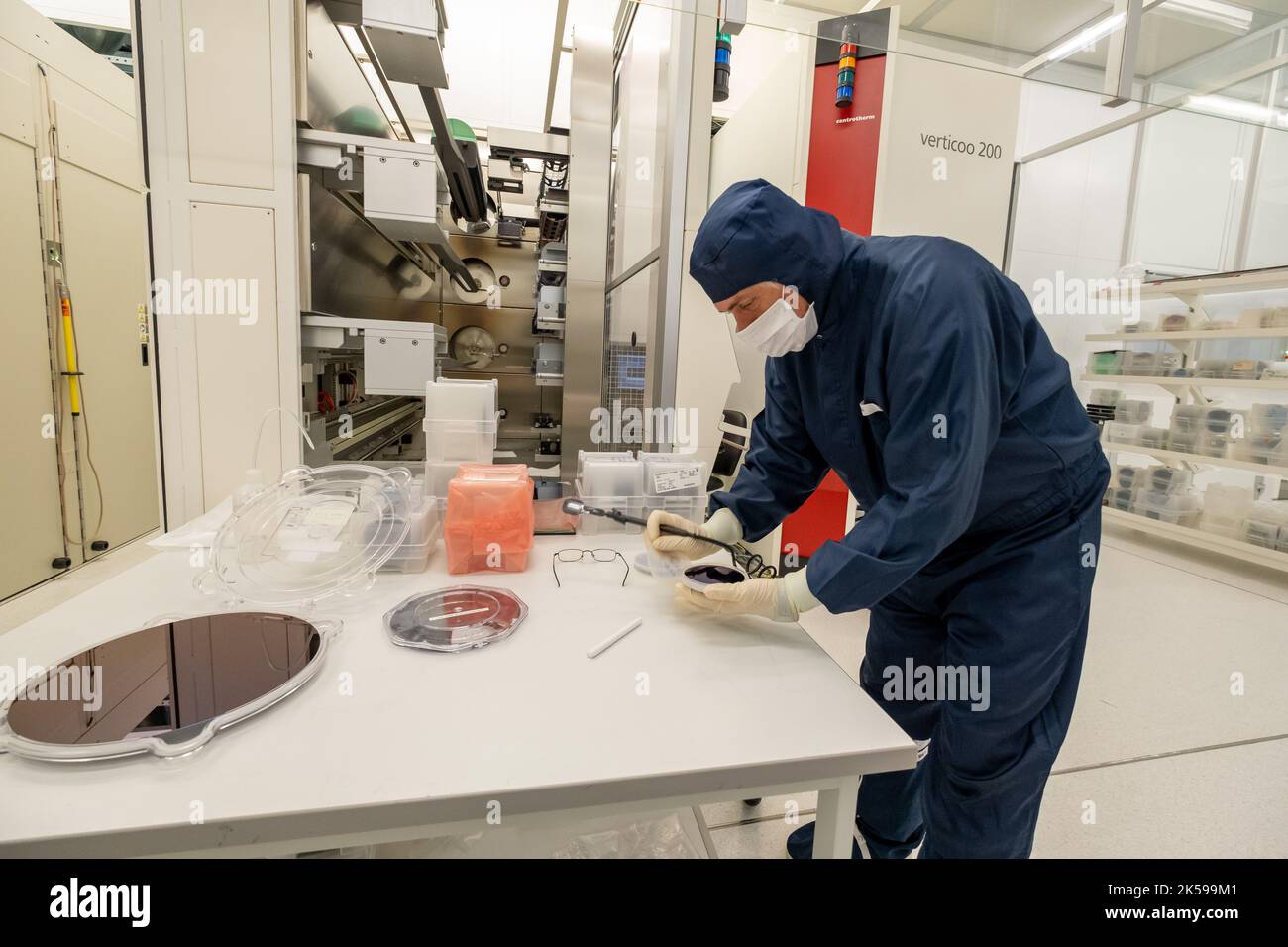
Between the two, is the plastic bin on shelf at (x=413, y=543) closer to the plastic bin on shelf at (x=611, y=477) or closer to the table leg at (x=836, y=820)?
the plastic bin on shelf at (x=611, y=477)

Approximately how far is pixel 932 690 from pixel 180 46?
224 cm

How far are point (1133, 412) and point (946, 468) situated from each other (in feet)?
14.9

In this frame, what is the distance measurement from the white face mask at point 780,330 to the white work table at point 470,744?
51cm

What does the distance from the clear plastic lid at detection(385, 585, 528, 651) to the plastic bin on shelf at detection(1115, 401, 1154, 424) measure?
16.0 feet

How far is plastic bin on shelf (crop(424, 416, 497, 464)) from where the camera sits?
1.32 m

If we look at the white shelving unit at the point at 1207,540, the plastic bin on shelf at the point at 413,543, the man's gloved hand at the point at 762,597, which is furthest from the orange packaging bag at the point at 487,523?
the white shelving unit at the point at 1207,540

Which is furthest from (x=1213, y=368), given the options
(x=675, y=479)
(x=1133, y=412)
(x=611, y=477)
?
(x=611, y=477)

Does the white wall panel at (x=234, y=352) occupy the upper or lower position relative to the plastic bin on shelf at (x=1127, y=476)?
upper

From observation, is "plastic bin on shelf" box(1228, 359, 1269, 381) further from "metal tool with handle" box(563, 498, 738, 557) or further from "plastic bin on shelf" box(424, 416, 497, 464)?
"plastic bin on shelf" box(424, 416, 497, 464)

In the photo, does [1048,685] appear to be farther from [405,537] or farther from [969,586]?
[405,537]

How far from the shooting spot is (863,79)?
7.29ft

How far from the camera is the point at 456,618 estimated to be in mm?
965

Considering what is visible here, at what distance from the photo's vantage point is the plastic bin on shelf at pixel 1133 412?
163 inches
